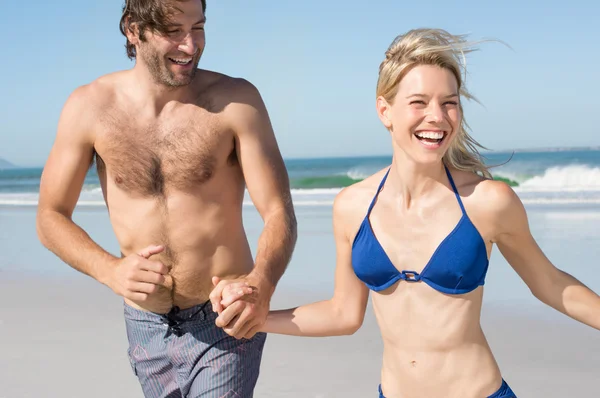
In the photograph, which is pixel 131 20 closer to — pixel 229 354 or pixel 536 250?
pixel 229 354

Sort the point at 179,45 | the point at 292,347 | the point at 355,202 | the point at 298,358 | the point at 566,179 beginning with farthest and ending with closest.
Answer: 1. the point at 566,179
2. the point at 292,347
3. the point at 298,358
4. the point at 179,45
5. the point at 355,202

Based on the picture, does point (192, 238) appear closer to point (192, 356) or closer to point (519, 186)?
point (192, 356)

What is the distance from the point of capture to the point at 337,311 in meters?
2.58

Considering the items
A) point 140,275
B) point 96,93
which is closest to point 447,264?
point 140,275

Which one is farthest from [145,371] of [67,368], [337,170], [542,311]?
[337,170]

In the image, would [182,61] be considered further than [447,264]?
Yes

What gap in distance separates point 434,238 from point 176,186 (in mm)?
1169

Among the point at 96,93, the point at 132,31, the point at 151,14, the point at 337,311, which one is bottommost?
the point at 337,311

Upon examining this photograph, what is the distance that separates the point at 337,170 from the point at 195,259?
4725cm

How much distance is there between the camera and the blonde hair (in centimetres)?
230

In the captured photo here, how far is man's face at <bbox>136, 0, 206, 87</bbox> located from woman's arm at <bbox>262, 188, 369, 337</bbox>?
836 millimetres

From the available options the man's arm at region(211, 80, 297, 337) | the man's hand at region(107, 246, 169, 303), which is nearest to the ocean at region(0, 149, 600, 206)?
the man's arm at region(211, 80, 297, 337)

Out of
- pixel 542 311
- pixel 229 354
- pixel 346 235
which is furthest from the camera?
pixel 542 311

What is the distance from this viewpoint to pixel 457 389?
235 cm
